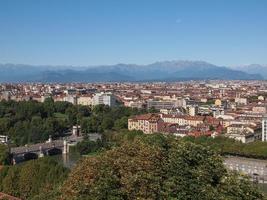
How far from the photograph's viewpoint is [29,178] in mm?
11672

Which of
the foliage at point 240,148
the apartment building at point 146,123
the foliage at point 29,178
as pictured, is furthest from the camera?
the apartment building at point 146,123

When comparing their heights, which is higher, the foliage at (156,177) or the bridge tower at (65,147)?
the foliage at (156,177)

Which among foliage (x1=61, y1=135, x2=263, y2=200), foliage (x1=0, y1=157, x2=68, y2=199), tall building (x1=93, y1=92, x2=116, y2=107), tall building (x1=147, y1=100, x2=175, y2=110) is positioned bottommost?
tall building (x1=147, y1=100, x2=175, y2=110)

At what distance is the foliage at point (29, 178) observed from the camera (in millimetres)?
11391

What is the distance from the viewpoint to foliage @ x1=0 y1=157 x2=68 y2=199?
1139cm

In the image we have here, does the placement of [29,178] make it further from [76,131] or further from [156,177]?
[76,131]

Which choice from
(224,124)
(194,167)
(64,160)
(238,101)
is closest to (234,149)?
(64,160)

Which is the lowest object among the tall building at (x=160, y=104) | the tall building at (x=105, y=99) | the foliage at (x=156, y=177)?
the tall building at (x=160, y=104)

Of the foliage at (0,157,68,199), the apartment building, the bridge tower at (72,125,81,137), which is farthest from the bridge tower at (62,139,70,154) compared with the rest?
the foliage at (0,157,68,199)

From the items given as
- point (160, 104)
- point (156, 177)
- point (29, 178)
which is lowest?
point (160, 104)

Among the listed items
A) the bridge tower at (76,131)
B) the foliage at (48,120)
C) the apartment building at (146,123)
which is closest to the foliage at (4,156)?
the foliage at (48,120)

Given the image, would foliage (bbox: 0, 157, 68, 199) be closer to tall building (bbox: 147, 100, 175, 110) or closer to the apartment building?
the apartment building

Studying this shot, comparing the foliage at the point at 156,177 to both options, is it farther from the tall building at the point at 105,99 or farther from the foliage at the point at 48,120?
the tall building at the point at 105,99

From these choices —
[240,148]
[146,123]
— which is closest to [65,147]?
[146,123]
